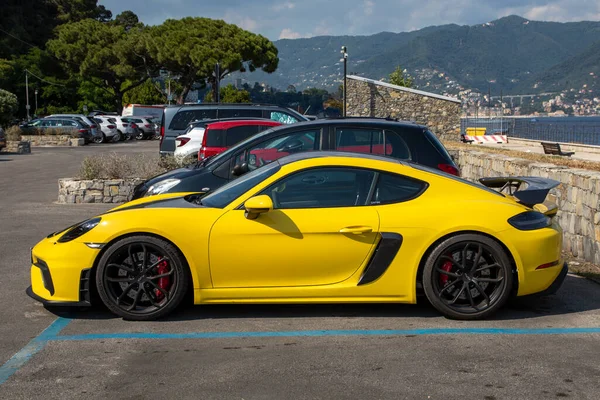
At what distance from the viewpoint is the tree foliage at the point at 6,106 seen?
4044 centimetres

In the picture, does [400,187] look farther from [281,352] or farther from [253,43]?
[253,43]

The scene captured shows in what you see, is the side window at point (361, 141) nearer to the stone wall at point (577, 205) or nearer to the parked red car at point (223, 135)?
the stone wall at point (577, 205)

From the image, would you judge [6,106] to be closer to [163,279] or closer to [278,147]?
[278,147]

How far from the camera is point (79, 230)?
636cm

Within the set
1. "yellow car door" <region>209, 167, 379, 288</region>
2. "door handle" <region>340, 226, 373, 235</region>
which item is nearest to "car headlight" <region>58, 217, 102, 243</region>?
"yellow car door" <region>209, 167, 379, 288</region>

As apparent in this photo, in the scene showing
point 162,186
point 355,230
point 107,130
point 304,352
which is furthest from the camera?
point 107,130

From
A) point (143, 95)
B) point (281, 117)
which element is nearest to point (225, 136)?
point (281, 117)

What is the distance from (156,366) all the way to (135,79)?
6865cm

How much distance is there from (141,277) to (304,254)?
1.30 m

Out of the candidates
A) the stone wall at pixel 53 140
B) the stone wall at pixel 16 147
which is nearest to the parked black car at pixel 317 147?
the stone wall at pixel 16 147

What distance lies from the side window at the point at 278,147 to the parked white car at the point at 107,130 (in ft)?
122

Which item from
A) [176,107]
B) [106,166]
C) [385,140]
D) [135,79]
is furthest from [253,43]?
[385,140]

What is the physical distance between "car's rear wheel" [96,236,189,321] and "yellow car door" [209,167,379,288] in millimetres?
320

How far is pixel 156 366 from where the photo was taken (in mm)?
5191
